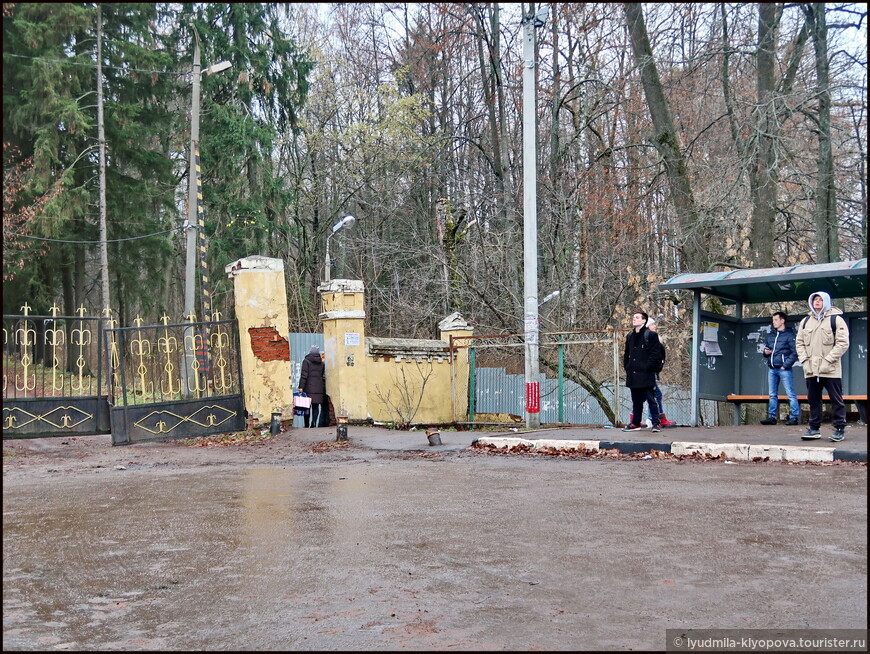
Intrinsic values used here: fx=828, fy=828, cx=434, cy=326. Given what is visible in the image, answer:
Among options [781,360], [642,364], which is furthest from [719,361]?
[642,364]

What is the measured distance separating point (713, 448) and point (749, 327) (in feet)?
17.3

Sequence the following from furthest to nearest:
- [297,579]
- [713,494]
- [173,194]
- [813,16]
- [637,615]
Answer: [173,194] < [813,16] < [713,494] < [297,579] < [637,615]

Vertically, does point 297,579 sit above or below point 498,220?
below

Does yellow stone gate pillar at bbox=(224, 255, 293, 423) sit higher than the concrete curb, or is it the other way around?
yellow stone gate pillar at bbox=(224, 255, 293, 423)

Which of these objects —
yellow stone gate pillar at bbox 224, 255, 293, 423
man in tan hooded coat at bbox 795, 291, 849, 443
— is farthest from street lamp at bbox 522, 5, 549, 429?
yellow stone gate pillar at bbox 224, 255, 293, 423

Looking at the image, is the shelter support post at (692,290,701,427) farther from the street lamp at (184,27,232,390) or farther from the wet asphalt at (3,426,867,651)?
the street lamp at (184,27,232,390)

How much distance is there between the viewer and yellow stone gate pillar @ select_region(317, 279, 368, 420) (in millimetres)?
17297

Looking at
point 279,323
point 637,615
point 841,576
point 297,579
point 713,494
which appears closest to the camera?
point 637,615

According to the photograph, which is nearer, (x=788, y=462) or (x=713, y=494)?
(x=713, y=494)

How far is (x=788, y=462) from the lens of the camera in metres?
10.1

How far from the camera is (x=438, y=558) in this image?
585 cm

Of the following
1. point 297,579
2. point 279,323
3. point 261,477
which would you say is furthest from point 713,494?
point 279,323

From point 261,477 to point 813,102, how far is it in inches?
536

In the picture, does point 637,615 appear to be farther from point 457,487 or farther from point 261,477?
point 261,477
